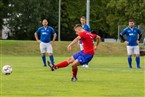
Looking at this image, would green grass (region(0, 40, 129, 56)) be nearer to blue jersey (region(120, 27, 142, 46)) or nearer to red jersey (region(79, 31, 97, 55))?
blue jersey (region(120, 27, 142, 46))

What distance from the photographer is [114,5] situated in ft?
253

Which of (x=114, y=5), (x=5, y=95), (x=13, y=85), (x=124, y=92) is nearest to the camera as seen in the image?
(x=5, y=95)

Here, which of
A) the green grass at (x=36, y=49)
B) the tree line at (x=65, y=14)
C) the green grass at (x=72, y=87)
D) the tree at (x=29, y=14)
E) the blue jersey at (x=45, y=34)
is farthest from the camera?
the tree at (x=29, y=14)

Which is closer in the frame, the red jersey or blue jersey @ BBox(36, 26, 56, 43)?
the red jersey

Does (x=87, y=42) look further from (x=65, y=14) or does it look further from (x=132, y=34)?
(x=65, y=14)

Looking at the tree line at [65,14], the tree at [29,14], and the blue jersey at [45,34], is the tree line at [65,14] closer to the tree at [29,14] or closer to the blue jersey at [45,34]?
the tree at [29,14]

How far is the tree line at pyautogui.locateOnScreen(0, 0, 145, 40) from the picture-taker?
75.4 meters

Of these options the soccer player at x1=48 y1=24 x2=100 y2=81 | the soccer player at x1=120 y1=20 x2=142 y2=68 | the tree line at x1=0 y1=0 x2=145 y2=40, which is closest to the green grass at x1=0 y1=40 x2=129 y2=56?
the soccer player at x1=120 y1=20 x2=142 y2=68

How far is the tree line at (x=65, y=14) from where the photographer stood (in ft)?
247

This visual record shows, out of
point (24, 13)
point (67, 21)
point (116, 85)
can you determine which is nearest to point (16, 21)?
point (24, 13)

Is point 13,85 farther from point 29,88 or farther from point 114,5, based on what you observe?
point 114,5

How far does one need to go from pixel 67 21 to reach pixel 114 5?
10.3 metres

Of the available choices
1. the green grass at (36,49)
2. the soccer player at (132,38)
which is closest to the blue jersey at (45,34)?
the soccer player at (132,38)

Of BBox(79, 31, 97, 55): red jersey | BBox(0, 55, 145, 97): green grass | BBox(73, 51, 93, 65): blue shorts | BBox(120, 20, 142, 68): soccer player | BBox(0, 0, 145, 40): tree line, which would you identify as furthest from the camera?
BBox(0, 0, 145, 40): tree line
